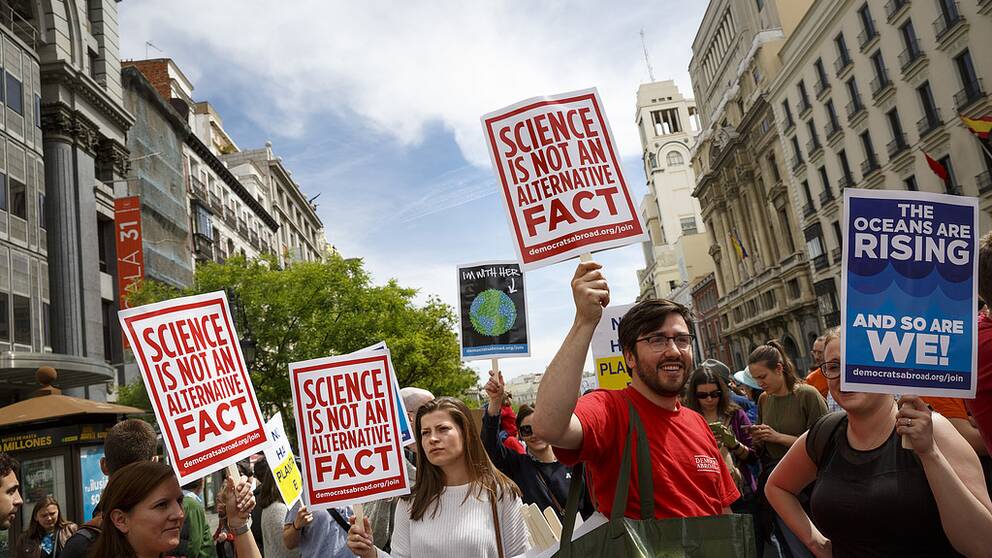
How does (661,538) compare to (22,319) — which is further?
(22,319)

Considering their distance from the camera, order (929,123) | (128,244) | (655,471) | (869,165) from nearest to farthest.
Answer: (655,471)
(128,244)
(929,123)
(869,165)

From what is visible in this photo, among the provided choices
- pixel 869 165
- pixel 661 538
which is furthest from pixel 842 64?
pixel 661 538

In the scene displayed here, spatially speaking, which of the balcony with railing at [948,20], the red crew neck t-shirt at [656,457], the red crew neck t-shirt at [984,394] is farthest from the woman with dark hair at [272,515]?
the balcony with railing at [948,20]

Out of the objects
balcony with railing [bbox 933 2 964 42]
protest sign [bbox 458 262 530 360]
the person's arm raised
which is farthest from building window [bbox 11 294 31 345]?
balcony with railing [bbox 933 2 964 42]

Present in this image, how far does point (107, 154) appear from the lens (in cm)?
→ 2728

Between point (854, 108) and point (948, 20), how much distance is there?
26.7 feet

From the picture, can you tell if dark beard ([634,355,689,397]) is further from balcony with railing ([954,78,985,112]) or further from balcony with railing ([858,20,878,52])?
balcony with railing ([858,20,878,52])

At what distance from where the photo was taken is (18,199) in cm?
2133

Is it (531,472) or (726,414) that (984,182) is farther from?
(531,472)

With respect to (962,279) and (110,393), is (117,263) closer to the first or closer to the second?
(110,393)

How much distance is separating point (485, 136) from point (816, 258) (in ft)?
141

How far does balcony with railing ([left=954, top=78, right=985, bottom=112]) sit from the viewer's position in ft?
89.6

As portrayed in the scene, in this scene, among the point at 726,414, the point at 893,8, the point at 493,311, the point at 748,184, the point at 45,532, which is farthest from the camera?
the point at 748,184

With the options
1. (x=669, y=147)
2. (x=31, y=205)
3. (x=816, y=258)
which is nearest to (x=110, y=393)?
(x=31, y=205)
